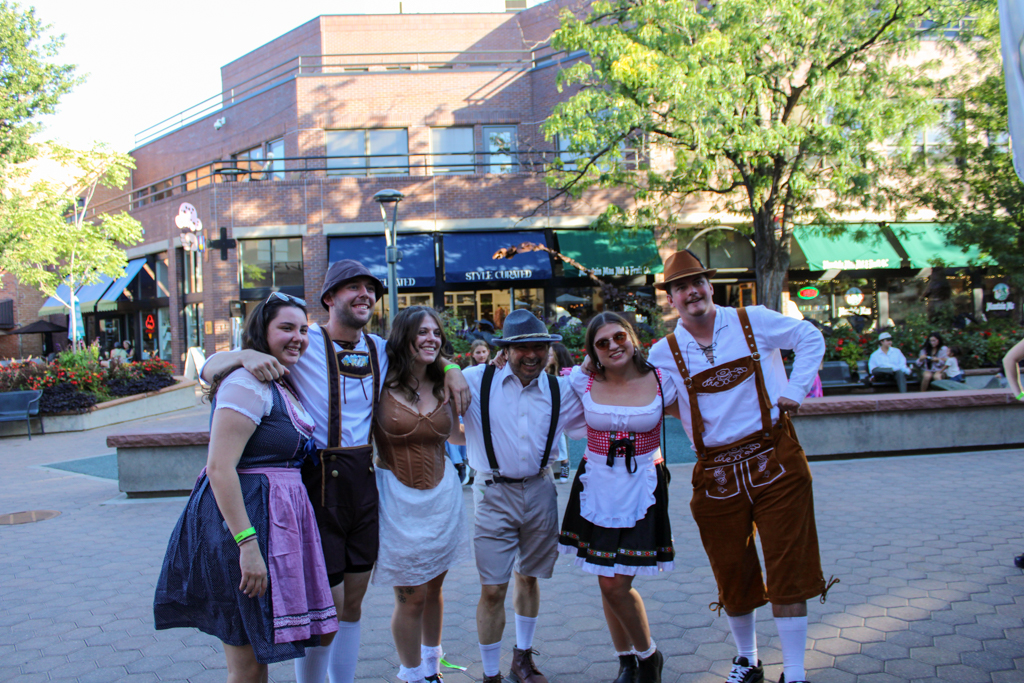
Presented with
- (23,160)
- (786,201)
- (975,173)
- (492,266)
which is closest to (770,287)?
(786,201)

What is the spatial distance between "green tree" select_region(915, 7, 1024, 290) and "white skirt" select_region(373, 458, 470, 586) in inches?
660

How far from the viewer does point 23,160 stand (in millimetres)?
19453

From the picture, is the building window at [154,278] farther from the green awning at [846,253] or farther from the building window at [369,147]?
the green awning at [846,253]

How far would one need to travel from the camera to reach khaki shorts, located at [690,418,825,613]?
3238mm

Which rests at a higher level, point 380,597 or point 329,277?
point 329,277

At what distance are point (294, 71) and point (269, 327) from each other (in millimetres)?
24722

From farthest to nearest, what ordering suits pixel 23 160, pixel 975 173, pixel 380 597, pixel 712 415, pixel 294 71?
pixel 294 71
pixel 23 160
pixel 975 173
pixel 380 597
pixel 712 415

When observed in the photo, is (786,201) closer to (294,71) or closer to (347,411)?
(347,411)

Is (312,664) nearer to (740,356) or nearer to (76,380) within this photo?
(740,356)

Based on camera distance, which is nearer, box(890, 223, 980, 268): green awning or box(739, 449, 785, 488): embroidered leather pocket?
box(739, 449, 785, 488): embroidered leather pocket

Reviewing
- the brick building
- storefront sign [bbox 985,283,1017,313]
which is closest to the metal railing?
the brick building

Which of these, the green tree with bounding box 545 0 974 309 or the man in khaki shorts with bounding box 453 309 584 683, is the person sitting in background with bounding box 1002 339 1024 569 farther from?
the green tree with bounding box 545 0 974 309

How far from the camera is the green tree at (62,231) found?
63.8ft

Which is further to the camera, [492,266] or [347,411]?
[492,266]
